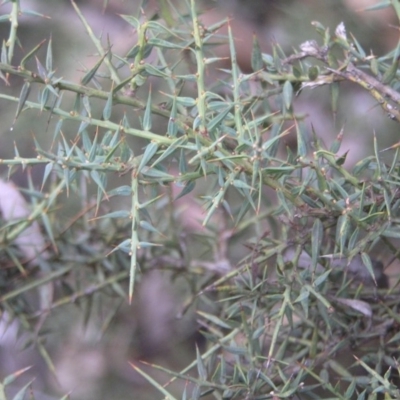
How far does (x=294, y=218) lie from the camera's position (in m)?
0.60

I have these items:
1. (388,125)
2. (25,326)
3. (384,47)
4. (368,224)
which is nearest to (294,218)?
(368,224)

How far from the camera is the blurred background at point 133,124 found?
49.5 inches

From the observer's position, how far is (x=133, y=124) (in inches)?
56.1

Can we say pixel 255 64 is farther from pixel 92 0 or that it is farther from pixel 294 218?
pixel 92 0

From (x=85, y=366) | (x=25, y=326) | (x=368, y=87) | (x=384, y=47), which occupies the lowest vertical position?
(x=85, y=366)

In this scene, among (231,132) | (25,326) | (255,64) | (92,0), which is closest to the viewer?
(231,132)

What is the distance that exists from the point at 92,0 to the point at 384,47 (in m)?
0.72

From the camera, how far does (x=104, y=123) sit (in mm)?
564

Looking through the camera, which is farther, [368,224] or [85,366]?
[85,366]

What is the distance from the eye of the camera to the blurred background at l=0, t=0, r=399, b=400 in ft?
4.12

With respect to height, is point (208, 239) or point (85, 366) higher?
point (208, 239)

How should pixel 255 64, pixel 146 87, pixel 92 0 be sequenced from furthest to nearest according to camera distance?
1. pixel 92 0
2. pixel 146 87
3. pixel 255 64

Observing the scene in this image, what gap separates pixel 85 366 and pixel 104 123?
0.91 m

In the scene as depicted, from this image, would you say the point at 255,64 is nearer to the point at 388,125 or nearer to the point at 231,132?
the point at 231,132
